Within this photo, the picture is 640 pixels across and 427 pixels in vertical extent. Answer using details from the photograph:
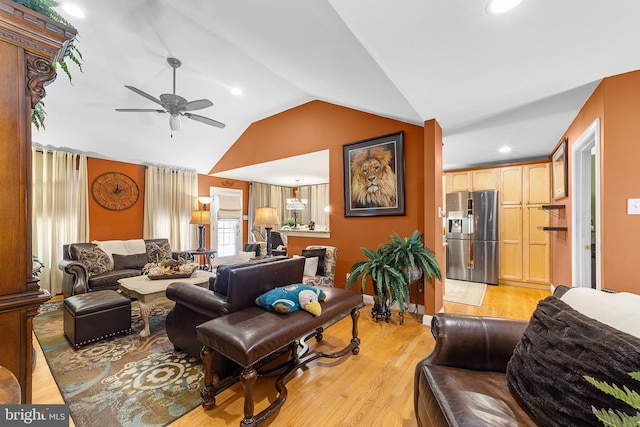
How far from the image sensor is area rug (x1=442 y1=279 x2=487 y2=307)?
375 cm

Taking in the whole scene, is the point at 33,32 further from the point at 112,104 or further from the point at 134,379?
the point at 112,104

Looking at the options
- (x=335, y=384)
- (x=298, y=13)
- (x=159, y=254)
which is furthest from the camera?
(x=159, y=254)

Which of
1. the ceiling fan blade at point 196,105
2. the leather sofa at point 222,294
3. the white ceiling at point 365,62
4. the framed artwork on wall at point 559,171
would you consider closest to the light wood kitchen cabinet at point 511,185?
the white ceiling at point 365,62

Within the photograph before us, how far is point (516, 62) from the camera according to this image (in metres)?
1.92

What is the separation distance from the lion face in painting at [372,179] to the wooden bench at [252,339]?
184 cm

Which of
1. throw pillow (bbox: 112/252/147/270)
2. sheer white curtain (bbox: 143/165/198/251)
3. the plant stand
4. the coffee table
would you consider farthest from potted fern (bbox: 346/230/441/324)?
sheer white curtain (bbox: 143/165/198/251)

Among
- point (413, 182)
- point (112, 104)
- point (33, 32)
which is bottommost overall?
point (413, 182)

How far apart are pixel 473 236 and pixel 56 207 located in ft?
23.9

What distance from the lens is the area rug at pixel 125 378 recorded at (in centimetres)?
160

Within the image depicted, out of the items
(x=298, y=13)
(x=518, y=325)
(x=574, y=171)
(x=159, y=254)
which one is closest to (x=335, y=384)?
(x=518, y=325)

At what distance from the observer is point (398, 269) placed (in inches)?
→ 114

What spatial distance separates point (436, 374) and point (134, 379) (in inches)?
84.1

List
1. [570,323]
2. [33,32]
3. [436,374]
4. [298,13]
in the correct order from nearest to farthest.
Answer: [33,32] → [570,323] → [436,374] → [298,13]

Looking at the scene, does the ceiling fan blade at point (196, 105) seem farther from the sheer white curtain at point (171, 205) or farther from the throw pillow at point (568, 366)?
the throw pillow at point (568, 366)
